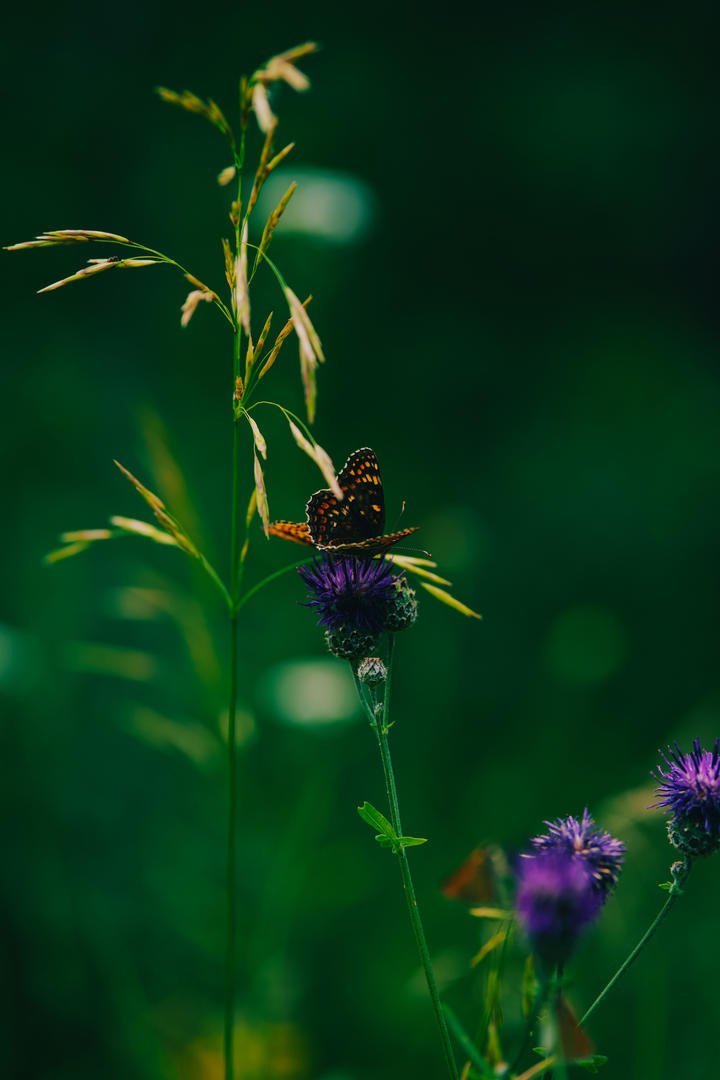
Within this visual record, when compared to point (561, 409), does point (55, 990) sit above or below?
below

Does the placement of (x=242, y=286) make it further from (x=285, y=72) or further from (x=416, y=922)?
(x=416, y=922)

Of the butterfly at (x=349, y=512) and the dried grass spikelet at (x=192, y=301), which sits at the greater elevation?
the dried grass spikelet at (x=192, y=301)

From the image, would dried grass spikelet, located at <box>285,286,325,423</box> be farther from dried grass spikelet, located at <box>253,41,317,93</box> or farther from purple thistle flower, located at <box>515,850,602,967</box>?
purple thistle flower, located at <box>515,850,602,967</box>

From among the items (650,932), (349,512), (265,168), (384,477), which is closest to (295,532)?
(349,512)

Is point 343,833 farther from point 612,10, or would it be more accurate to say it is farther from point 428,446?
point 612,10

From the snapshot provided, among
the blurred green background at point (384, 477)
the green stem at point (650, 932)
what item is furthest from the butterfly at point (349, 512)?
the blurred green background at point (384, 477)

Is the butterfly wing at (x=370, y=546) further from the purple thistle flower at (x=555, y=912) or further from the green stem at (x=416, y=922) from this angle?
the purple thistle flower at (x=555, y=912)

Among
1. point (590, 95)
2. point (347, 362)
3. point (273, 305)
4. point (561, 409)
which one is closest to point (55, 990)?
point (273, 305)

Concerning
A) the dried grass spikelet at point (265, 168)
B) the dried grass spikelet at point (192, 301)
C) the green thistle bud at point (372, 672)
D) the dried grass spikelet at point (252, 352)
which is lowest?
the green thistle bud at point (372, 672)
